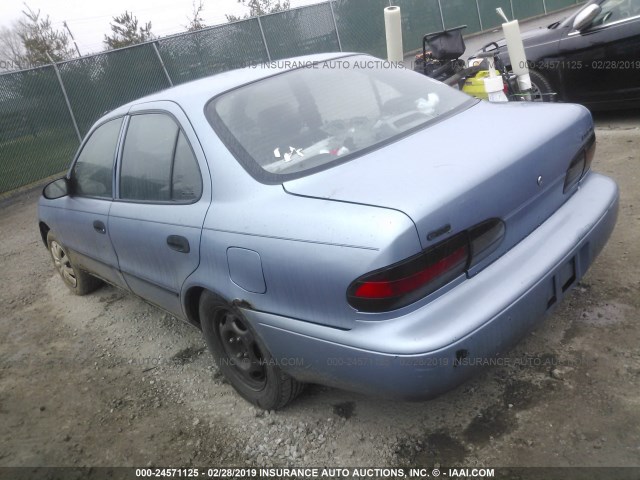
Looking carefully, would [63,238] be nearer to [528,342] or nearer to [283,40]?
[528,342]

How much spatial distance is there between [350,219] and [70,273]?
3.65 metres

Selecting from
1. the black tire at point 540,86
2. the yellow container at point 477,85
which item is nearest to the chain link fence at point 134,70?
the black tire at point 540,86

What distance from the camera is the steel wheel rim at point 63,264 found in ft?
15.4

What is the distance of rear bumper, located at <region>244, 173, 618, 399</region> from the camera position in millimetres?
1886

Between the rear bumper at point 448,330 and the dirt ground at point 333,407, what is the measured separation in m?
0.38

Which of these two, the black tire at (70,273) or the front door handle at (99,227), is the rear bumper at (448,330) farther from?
the black tire at (70,273)

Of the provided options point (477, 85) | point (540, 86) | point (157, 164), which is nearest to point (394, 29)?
point (477, 85)

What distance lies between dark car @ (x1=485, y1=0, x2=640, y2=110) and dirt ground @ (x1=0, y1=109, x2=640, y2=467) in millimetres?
2076

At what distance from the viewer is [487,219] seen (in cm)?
205

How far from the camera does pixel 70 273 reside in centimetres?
471

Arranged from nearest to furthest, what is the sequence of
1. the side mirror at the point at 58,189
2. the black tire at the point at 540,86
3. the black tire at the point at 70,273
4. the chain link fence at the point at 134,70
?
the side mirror at the point at 58,189 < the black tire at the point at 70,273 < the black tire at the point at 540,86 < the chain link fence at the point at 134,70

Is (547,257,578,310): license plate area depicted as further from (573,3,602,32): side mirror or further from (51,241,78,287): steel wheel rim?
(573,3,602,32): side mirror

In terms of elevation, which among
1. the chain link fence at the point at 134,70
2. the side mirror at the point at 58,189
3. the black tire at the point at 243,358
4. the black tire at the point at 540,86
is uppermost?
the chain link fence at the point at 134,70

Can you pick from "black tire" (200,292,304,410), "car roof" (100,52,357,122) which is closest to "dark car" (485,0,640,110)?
"car roof" (100,52,357,122)
